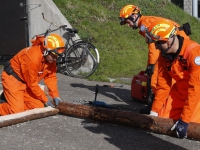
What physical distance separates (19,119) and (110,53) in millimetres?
7787

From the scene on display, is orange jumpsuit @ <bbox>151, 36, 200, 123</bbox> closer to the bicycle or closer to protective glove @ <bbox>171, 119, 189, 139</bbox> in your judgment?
protective glove @ <bbox>171, 119, 189, 139</bbox>

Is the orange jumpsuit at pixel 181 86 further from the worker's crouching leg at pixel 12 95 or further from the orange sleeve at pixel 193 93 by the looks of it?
the worker's crouching leg at pixel 12 95

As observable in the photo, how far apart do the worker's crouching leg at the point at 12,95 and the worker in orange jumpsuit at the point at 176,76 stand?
2651mm

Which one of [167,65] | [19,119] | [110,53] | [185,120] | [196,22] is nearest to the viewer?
[185,120]

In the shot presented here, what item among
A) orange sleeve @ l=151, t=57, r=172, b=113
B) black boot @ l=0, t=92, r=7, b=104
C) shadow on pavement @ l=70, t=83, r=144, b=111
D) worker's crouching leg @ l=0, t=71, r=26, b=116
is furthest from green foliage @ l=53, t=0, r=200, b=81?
orange sleeve @ l=151, t=57, r=172, b=113

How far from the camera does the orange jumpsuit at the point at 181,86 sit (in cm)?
589

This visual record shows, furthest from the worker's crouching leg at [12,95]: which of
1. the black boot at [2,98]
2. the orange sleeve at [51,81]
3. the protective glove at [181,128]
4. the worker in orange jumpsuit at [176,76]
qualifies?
the protective glove at [181,128]

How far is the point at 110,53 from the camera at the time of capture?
607 inches

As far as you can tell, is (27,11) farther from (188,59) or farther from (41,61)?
(188,59)

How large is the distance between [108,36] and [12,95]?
26.9 ft

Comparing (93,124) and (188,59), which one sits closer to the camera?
(188,59)

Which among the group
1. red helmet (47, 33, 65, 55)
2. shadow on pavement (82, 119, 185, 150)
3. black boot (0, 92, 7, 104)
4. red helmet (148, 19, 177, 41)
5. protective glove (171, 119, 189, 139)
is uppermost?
red helmet (148, 19, 177, 41)

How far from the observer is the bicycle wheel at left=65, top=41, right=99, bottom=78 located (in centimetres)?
1360

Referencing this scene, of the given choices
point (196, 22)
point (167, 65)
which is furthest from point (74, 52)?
point (196, 22)
